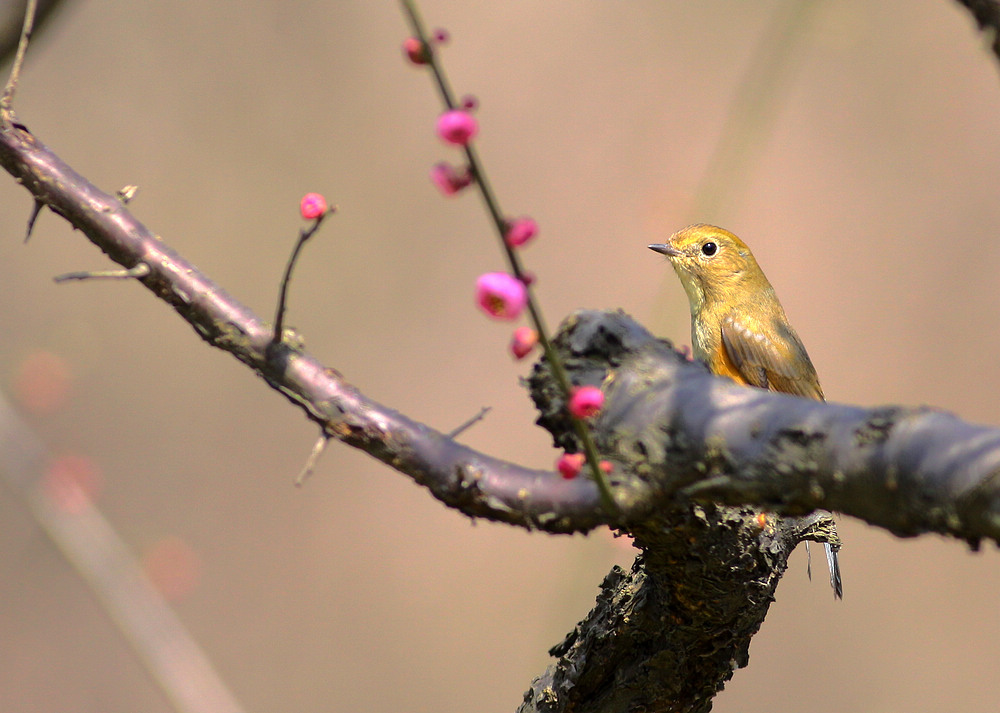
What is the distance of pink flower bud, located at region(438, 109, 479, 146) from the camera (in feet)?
2.89

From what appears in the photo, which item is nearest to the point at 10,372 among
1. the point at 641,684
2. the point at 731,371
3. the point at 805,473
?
the point at 731,371

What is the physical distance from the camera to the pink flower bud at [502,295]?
94 centimetres

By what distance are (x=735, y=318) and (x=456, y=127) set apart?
8.86 ft

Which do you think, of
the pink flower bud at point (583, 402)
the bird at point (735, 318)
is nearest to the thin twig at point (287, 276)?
the pink flower bud at point (583, 402)

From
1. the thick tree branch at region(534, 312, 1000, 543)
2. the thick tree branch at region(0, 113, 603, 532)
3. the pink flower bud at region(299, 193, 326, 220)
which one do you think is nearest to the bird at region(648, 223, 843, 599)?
the thick tree branch at region(534, 312, 1000, 543)

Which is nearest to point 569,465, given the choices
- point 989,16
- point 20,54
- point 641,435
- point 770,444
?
point 641,435

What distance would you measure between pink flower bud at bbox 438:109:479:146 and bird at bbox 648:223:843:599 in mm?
2433

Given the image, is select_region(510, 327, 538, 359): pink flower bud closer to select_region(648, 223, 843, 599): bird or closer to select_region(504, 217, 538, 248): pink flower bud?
select_region(504, 217, 538, 248): pink flower bud

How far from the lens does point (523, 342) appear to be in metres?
1.11

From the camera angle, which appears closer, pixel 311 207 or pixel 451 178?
pixel 451 178

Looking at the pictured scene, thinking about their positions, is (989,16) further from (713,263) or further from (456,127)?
(713,263)

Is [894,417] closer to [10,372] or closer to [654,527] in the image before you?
[654,527]

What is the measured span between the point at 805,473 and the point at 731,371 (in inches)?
87.7

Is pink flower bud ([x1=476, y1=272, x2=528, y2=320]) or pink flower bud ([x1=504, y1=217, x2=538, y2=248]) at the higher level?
pink flower bud ([x1=504, y1=217, x2=538, y2=248])
